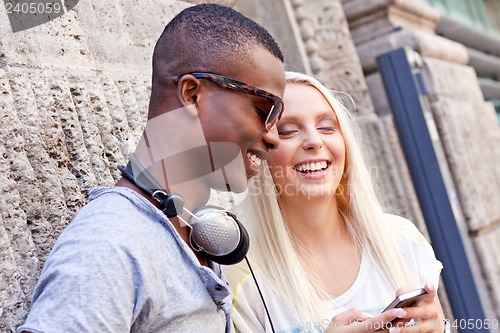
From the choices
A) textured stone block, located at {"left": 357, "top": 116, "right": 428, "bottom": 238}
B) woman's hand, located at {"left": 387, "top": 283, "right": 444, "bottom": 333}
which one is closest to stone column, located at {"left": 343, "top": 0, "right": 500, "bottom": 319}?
textured stone block, located at {"left": 357, "top": 116, "right": 428, "bottom": 238}

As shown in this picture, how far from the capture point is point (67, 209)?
170cm

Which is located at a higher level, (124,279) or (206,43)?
(206,43)

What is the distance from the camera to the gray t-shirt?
112 cm

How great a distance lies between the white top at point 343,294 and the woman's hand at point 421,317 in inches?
8.5

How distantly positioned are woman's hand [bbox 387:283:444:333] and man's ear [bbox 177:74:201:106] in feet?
2.27

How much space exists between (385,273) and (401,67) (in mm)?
1704

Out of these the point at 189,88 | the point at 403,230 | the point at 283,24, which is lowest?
the point at 403,230

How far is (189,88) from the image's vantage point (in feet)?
4.72

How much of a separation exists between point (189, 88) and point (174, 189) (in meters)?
0.21

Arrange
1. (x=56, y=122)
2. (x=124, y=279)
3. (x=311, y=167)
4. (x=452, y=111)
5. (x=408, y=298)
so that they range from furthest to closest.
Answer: (x=452, y=111) < (x=311, y=167) < (x=56, y=122) < (x=408, y=298) < (x=124, y=279)

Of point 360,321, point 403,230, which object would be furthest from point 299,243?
point 360,321

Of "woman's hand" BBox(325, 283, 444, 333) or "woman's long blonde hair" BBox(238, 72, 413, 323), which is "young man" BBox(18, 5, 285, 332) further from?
"woman's long blonde hair" BBox(238, 72, 413, 323)

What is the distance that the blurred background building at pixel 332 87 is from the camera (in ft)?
5.35

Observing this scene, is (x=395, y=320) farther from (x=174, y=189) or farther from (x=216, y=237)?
(x=174, y=189)
